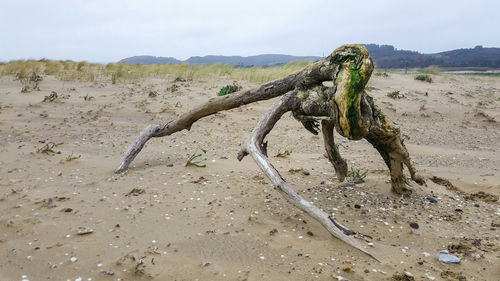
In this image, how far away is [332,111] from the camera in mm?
2783

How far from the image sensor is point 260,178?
3.80m

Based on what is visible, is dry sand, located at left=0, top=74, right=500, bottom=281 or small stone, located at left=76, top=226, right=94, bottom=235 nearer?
dry sand, located at left=0, top=74, right=500, bottom=281

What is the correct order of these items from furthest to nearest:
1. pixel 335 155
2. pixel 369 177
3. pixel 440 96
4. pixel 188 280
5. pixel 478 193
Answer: pixel 440 96 < pixel 369 177 < pixel 478 193 < pixel 335 155 < pixel 188 280

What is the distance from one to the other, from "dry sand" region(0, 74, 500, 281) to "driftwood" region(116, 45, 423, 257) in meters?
0.27

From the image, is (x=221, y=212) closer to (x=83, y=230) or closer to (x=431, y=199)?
(x=83, y=230)

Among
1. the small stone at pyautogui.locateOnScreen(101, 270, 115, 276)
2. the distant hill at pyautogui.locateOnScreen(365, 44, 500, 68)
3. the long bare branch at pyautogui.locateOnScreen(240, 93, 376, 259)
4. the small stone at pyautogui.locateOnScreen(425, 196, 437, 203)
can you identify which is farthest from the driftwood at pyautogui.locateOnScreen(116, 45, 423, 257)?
the distant hill at pyautogui.locateOnScreen(365, 44, 500, 68)

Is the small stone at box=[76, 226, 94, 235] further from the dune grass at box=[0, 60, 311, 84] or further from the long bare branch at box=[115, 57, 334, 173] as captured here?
the dune grass at box=[0, 60, 311, 84]

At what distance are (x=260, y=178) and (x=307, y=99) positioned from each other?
1152 mm

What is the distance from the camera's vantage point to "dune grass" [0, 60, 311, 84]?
38.2ft

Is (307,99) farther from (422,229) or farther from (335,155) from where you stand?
(422,229)

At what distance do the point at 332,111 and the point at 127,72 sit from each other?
36.0ft

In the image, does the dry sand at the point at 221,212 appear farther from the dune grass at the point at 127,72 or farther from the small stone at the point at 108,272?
the dune grass at the point at 127,72

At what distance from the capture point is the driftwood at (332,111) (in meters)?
2.59

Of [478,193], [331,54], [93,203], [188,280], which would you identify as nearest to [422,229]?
[478,193]
